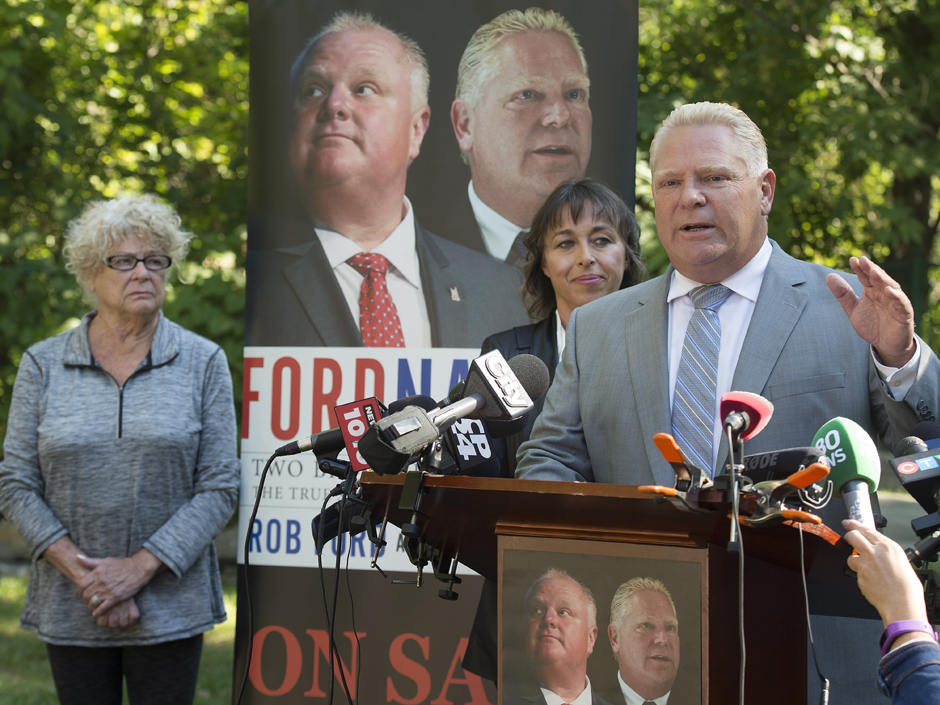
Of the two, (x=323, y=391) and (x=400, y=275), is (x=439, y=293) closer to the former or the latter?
(x=400, y=275)

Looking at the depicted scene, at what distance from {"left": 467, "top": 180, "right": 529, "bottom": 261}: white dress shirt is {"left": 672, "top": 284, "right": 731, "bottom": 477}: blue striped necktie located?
110 cm

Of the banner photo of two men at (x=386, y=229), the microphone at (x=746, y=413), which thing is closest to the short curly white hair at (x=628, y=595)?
the microphone at (x=746, y=413)

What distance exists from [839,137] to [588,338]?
4.36 metres

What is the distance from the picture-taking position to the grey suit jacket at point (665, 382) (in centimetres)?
190

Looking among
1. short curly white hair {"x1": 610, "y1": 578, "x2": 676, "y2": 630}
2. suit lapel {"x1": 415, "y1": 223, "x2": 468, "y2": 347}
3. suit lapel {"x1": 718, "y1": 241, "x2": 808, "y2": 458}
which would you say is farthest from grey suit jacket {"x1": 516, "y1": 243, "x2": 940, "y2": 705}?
suit lapel {"x1": 415, "y1": 223, "x2": 468, "y2": 347}

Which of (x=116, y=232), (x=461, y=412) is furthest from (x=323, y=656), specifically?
(x=461, y=412)

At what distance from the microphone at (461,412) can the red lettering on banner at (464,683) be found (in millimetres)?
1737

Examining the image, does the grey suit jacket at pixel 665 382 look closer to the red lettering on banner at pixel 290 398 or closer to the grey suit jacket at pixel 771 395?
the grey suit jacket at pixel 771 395

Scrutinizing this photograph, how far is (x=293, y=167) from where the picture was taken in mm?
3309

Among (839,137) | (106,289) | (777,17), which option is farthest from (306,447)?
(777,17)

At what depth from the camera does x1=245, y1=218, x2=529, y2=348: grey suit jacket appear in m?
3.15

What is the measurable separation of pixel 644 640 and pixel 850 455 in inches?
16.7

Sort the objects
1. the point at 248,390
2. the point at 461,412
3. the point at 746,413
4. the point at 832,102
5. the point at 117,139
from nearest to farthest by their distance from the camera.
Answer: the point at 746,413
the point at 461,412
the point at 248,390
the point at 832,102
the point at 117,139

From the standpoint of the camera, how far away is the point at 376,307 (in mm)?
3244
